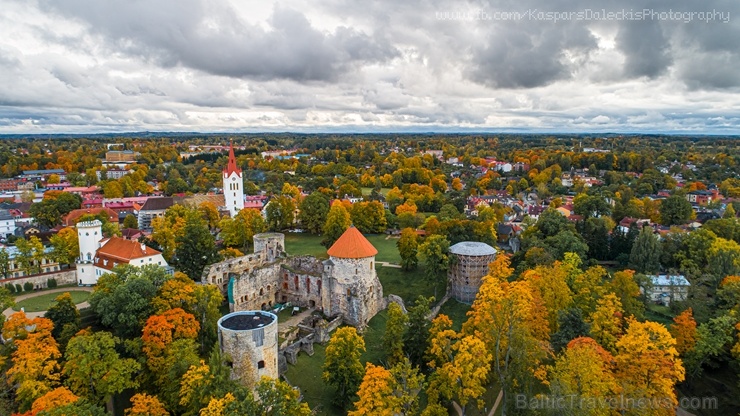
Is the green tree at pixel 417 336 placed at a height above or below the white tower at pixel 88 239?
below

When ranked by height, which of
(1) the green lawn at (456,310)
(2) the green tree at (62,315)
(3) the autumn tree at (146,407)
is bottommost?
(1) the green lawn at (456,310)

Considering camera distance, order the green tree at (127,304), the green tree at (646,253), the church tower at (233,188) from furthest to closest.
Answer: the church tower at (233,188)
the green tree at (646,253)
the green tree at (127,304)

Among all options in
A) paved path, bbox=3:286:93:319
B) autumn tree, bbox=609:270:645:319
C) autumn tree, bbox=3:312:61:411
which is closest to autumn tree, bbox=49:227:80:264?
paved path, bbox=3:286:93:319

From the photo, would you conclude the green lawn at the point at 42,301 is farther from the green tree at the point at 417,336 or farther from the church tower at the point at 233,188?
the church tower at the point at 233,188

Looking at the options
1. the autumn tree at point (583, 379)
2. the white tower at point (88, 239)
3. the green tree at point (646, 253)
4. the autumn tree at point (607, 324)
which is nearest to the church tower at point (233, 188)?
the white tower at point (88, 239)

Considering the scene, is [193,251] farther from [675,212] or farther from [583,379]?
[675,212]

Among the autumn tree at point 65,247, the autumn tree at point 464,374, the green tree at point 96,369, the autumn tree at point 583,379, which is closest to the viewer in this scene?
the autumn tree at point 583,379

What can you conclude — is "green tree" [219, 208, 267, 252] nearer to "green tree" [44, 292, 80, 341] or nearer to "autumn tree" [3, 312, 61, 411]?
"green tree" [44, 292, 80, 341]
